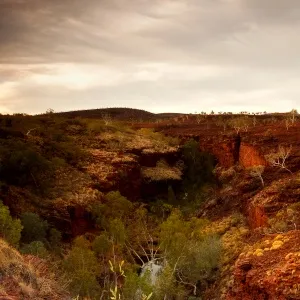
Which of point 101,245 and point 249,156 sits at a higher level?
point 249,156

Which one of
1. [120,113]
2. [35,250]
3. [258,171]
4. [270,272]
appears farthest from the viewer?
[120,113]

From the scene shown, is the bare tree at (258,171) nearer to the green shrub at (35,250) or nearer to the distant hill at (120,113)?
the green shrub at (35,250)

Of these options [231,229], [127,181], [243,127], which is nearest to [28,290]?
[231,229]

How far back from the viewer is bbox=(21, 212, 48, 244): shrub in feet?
92.1

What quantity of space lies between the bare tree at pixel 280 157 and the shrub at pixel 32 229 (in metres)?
17.1

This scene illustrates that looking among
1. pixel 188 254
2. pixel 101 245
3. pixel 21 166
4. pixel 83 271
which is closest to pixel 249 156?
pixel 188 254

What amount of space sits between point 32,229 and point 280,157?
785 inches

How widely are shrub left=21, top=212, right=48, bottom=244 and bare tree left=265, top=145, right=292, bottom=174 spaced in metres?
17.1

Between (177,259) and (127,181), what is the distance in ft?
48.3

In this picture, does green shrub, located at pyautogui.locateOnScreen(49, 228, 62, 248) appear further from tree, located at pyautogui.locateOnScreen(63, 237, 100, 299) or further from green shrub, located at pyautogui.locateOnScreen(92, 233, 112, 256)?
tree, located at pyautogui.locateOnScreen(63, 237, 100, 299)

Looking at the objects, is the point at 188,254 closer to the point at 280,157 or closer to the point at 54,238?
the point at 54,238

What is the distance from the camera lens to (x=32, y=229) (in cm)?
2841

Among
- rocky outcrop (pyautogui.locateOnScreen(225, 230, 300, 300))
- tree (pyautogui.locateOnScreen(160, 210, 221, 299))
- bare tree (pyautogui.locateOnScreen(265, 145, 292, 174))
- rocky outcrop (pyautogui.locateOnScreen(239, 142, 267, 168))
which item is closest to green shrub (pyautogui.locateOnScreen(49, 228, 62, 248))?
tree (pyautogui.locateOnScreen(160, 210, 221, 299))

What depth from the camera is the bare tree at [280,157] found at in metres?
36.1
